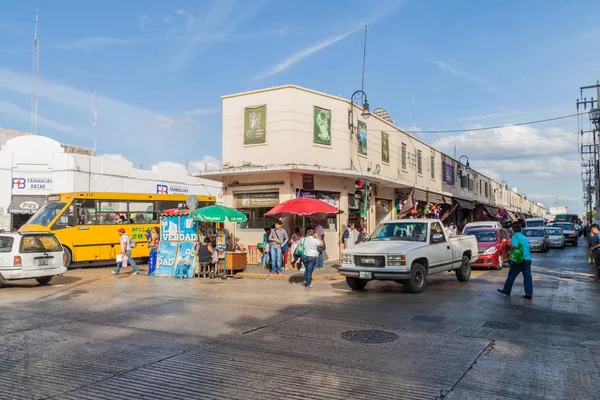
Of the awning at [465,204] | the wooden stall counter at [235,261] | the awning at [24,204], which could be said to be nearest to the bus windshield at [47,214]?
the wooden stall counter at [235,261]

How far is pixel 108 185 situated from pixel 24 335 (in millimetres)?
27546

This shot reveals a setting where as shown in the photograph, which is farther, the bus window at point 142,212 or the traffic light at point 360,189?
the bus window at point 142,212

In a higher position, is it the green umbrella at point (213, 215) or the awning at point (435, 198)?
the awning at point (435, 198)

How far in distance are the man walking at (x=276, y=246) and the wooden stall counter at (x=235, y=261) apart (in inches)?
45.8

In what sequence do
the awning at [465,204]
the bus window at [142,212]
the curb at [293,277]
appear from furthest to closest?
the awning at [465,204], the bus window at [142,212], the curb at [293,277]

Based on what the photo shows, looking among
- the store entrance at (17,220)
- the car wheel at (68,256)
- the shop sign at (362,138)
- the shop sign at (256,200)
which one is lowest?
the car wheel at (68,256)

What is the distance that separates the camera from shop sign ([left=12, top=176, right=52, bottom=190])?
1155 inches

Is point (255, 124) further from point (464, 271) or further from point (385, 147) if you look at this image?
point (464, 271)

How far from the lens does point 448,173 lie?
125 ft

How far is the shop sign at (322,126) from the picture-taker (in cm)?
1993

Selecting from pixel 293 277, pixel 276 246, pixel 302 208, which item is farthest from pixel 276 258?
pixel 302 208

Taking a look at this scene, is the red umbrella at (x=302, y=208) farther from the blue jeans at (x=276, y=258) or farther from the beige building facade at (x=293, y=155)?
the blue jeans at (x=276, y=258)

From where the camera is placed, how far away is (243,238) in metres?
20.3

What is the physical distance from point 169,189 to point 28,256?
83.6 feet
